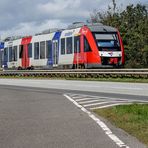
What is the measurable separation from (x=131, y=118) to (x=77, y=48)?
29.3 meters

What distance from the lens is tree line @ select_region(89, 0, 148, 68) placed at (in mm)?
58409

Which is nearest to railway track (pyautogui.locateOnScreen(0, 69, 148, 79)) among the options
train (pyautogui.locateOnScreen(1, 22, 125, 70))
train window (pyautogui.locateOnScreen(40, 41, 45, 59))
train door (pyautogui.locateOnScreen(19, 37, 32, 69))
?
train (pyautogui.locateOnScreen(1, 22, 125, 70))

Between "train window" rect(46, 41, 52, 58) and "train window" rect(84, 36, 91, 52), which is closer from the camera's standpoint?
"train window" rect(84, 36, 91, 52)

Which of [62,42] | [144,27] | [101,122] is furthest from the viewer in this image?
[144,27]

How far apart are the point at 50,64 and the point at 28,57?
469 centimetres

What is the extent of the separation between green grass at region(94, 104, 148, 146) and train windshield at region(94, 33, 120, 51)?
2546 centimetres

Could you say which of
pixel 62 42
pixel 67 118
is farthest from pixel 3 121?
pixel 62 42

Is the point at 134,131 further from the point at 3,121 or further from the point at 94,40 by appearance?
the point at 94,40

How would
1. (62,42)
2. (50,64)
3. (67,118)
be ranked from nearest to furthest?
1. (67,118)
2. (62,42)
3. (50,64)

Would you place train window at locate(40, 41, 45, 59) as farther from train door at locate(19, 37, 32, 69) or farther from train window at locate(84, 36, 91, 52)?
train window at locate(84, 36, 91, 52)

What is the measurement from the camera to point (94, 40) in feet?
136

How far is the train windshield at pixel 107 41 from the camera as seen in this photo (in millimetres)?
Result: 41625

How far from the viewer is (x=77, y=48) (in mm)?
42656

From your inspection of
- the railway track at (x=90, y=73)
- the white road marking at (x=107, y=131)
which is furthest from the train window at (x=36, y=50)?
the white road marking at (x=107, y=131)
